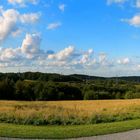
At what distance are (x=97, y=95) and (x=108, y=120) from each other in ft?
222

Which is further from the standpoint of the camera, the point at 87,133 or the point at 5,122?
the point at 5,122

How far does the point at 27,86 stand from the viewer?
3105 inches

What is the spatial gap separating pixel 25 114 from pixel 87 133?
4909 mm

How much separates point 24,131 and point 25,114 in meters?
4.09

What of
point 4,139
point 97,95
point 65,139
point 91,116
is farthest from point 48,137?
point 97,95

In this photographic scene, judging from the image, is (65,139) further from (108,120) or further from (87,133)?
(108,120)

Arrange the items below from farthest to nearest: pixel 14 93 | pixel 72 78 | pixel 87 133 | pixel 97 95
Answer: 1. pixel 72 78
2. pixel 97 95
3. pixel 14 93
4. pixel 87 133

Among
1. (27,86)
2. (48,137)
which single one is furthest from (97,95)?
(48,137)

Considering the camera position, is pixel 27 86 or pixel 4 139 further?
pixel 27 86

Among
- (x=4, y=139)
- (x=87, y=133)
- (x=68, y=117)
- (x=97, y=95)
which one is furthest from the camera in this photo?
(x=97, y=95)

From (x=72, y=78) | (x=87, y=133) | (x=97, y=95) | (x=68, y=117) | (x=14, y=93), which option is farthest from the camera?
(x=72, y=78)

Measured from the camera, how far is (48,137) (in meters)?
11.5

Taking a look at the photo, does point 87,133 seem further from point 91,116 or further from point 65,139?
point 91,116

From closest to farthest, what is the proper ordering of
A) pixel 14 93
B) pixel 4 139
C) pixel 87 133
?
pixel 4 139 < pixel 87 133 < pixel 14 93
